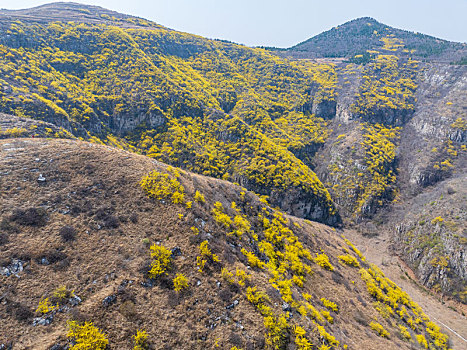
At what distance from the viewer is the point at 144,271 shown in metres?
16.2

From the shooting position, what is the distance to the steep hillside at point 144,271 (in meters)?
13.2

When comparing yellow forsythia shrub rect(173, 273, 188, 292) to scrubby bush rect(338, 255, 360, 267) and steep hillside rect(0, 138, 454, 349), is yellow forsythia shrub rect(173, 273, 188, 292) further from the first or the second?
scrubby bush rect(338, 255, 360, 267)

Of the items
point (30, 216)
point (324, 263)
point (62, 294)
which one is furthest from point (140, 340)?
point (324, 263)

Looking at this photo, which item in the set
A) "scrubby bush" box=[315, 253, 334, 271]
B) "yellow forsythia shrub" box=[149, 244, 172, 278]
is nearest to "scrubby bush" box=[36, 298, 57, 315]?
"yellow forsythia shrub" box=[149, 244, 172, 278]

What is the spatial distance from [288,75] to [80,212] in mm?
153895

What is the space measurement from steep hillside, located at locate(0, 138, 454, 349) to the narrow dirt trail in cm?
1967

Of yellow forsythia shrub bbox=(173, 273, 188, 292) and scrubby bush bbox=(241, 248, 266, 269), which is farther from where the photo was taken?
scrubby bush bbox=(241, 248, 266, 269)

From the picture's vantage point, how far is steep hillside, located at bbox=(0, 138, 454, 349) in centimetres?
1316

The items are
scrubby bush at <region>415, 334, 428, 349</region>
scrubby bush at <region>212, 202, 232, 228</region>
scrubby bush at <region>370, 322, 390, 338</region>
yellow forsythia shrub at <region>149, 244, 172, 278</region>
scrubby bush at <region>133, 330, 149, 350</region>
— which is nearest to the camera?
scrubby bush at <region>133, 330, 149, 350</region>

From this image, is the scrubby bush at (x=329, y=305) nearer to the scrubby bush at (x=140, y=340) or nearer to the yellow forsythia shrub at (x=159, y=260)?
the yellow forsythia shrub at (x=159, y=260)

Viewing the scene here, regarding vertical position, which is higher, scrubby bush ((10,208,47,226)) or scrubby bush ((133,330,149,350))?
scrubby bush ((10,208,47,226))

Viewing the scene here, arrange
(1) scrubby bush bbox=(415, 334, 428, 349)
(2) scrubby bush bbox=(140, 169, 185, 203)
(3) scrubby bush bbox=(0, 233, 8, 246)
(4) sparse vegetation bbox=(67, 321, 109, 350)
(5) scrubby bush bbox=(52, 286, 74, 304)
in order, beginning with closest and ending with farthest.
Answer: (4) sparse vegetation bbox=(67, 321, 109, 350) < (5) scrubby bush bbox=(52, 286, 74, 304) < (3) scrubby bush bbox=(0, 233, 8, 246) < (2) scrubby bush bbox=(140, 169, 185, 203) < (1) scrubby bush bbox=(415, 334, 428, 349)

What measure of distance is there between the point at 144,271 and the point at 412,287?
64.1m

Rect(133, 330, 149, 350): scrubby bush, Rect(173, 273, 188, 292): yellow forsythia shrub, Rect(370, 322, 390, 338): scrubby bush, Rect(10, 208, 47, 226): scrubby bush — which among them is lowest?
Rect(370, 322, 390, 338): scrubby bush
